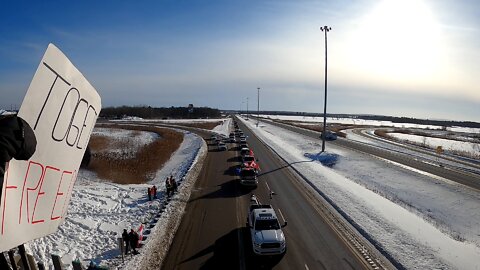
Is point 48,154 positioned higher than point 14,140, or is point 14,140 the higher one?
point 14,140

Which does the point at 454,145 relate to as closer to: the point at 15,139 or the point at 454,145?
the point at 454,145

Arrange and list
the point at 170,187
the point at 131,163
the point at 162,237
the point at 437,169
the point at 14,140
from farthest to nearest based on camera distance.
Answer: the point at 131,163
the point at 437,169
the point at 170,187
the point at 162,237
the point at 14,140

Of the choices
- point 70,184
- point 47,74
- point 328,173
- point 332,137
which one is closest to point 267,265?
point 70,184

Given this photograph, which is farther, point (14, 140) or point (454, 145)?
Result: point (454, 145)

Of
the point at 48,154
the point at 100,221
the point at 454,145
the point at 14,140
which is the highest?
the point at 14,140

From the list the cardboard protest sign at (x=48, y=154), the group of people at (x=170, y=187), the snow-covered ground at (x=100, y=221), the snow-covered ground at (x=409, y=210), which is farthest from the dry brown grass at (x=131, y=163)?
the cardboard protest sign at (x=48, y=154)

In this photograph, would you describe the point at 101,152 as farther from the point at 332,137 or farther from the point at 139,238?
the point at 332,137

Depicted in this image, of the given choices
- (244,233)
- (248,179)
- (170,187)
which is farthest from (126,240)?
Answer: (248,179)
